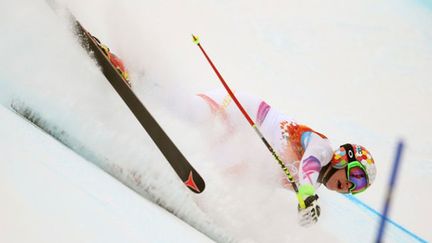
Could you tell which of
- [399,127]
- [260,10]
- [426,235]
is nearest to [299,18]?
[260,10]

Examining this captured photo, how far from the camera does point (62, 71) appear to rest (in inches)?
63.1

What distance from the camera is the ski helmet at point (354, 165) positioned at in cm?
178

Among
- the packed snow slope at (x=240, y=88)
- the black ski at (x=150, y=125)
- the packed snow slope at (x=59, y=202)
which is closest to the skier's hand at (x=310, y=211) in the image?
the packed snow slope at (x=240, y=88)

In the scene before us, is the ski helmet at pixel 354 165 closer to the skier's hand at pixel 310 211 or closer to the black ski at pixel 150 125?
the skier's hand at pixel 310 211

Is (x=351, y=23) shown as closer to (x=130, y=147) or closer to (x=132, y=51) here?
(x=132, y=51)

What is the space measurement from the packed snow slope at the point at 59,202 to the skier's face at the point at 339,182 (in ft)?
2.60

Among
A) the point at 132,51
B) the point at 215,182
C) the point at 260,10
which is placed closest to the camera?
the point at 215,182

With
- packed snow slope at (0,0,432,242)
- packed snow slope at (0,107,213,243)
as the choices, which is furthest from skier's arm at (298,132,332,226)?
packed snow slope at (0,107,213,243)

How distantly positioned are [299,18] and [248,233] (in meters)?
→ 2.31

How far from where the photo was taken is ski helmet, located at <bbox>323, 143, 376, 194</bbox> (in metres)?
1.78

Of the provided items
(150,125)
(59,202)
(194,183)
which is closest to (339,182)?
(194,183)

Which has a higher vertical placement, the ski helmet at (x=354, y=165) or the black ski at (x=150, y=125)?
the ski helmet at (x=354, y=165)

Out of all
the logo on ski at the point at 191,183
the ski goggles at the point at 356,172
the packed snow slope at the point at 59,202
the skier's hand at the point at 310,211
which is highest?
the ski goggles at the point at 356,172

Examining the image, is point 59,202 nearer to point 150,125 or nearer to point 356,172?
point 150,125
